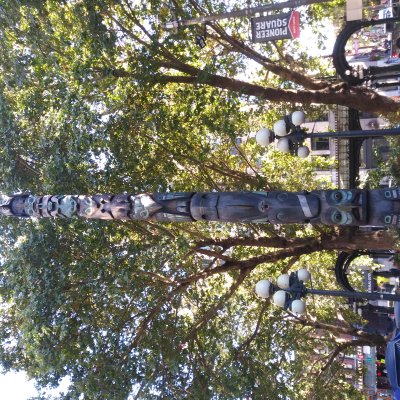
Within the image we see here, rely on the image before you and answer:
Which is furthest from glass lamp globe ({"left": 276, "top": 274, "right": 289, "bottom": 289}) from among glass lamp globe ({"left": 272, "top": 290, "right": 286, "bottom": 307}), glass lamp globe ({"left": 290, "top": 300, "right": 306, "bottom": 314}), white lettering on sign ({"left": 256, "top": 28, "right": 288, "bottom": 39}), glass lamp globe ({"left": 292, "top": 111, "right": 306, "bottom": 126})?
white lettering on sign ({"left": 256, "top": 28, "right": 288, "bottom": 39})

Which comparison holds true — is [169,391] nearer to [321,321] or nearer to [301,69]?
[321,321]

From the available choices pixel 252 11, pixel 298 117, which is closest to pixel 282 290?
pixel 298 117

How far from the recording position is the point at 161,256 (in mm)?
11547

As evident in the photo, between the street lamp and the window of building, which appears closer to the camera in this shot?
the street lamp

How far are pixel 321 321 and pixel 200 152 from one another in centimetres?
821

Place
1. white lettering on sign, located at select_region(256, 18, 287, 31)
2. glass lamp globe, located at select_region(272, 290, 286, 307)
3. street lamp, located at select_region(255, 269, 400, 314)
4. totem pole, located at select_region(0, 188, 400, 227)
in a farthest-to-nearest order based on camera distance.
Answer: white lettering on sign, located at select_region(256, 18, 287, 31)
glass lamp globe, located at select_region(272, 290, 286, 307)
street lamp, located at select_region(255, 269, 400, 314)
totem pole, located at select_region(0, 188, 400, 227)

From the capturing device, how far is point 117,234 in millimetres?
12359

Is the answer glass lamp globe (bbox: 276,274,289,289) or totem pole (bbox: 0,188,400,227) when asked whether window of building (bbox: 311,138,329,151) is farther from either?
totem pole (bbox: 0,188,400,227)

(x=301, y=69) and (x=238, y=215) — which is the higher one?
(x=301, y=69)

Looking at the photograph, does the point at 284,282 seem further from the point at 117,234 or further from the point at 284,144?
the point at 117,234

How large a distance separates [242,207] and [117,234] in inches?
221

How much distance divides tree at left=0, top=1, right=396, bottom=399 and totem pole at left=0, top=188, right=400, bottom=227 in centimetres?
188

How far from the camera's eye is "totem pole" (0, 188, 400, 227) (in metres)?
7.01

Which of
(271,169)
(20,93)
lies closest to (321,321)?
(271,169)
